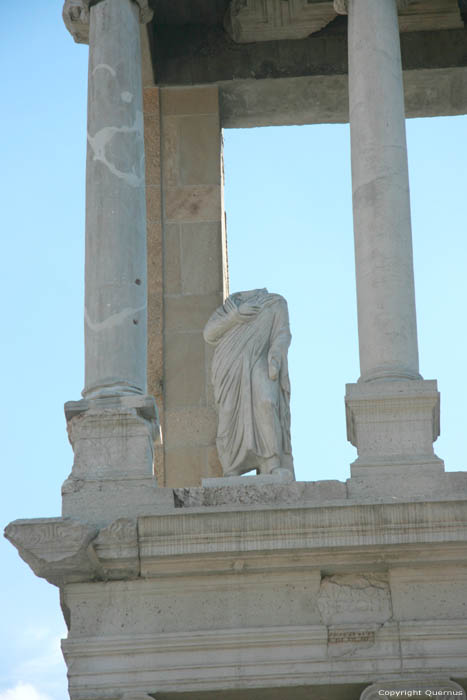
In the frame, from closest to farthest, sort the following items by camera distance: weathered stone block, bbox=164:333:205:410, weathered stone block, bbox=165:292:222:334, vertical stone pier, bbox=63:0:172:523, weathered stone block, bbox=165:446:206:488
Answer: vertical stone pier, bbox=63:0:172:523 < weathered stone block, bbox=165:446:206:488 < weathered stone block, bbox=164:333:205:410 < weathered stone block, bbox=165:292:222:334

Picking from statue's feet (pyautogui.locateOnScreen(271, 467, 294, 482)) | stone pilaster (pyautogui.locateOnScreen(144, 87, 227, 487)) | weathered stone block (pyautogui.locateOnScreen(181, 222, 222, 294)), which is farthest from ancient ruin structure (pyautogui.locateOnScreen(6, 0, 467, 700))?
weathered stone block (pyautogui.locateOnScreen(181, 222, 222, 294))

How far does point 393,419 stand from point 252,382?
1494 mm

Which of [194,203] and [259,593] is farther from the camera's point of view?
[194,203]

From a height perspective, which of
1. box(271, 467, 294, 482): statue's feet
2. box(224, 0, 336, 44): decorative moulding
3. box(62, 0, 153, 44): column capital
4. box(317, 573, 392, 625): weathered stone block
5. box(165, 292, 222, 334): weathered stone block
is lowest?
box(317, 573, 392, 625): weathered stone block

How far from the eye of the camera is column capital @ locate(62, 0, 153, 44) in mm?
18116

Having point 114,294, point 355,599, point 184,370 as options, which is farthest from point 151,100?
point 355,599

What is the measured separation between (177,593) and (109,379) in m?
2.07

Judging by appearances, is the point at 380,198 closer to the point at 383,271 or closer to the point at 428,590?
the point at 383,271

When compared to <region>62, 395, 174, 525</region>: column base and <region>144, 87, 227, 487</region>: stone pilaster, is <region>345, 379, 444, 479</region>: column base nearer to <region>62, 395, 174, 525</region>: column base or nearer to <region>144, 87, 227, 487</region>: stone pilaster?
<region>62, 395, 174, 525</region>: column base

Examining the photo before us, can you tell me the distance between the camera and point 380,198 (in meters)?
16.5

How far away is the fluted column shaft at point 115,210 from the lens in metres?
16.2

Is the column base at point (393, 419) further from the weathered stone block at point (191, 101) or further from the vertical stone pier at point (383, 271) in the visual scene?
the weathered stone block at point (191, 101)

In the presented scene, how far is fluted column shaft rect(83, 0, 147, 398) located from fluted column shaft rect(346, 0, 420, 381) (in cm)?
198

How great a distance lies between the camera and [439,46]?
2080 cm
